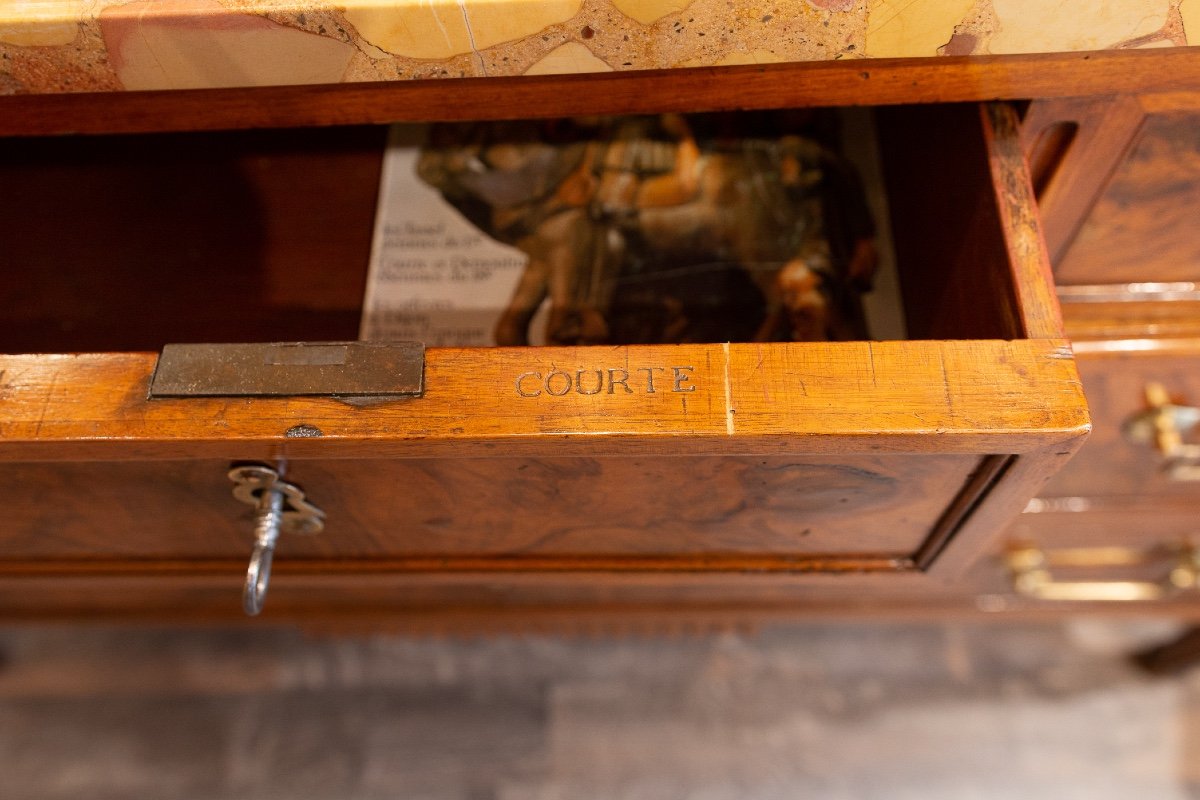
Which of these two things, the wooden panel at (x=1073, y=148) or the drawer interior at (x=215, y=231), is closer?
the wooden panel at (x=1073, y=148)

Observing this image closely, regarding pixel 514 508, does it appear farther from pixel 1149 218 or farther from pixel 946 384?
pixel 1149 218

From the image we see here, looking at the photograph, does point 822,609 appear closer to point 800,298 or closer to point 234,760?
point 800,298

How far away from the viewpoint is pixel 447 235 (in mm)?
641

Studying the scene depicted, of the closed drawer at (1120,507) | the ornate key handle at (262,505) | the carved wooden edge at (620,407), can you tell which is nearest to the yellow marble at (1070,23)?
the carved wooden edge at (620,407)

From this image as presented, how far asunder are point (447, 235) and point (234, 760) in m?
0.65

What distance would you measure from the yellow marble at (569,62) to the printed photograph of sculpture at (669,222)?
0.21 m

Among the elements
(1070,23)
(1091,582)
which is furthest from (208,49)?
(1091,582)

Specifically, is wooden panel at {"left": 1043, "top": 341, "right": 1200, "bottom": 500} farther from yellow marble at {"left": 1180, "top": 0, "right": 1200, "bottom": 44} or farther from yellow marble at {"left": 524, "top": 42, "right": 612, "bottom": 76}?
yellow marble at {"left": 524, "top": 42, "right": 612, "bottom": 76}

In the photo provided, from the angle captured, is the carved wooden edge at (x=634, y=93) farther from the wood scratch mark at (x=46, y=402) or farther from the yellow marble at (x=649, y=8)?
the wood scratch mark at (x=46, y=402)

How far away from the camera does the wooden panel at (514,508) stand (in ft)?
1.37

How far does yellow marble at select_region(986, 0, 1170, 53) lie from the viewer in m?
0.38

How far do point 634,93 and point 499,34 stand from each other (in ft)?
0.25

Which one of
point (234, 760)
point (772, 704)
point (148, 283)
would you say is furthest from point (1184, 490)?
point (234, 760)

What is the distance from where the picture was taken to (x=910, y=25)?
15.1 inches
